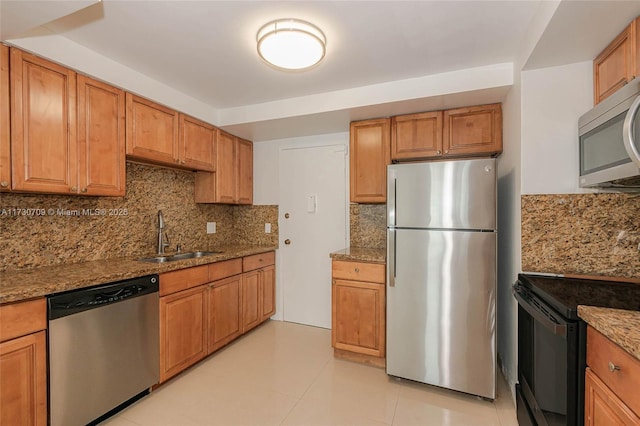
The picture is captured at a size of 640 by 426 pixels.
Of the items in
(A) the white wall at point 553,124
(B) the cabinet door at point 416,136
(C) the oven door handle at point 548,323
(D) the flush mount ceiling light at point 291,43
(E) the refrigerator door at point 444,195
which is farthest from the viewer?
(B) the cabinet door at point 416,136

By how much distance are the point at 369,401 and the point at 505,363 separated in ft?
3.77

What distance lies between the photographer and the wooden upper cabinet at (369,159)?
2.75m

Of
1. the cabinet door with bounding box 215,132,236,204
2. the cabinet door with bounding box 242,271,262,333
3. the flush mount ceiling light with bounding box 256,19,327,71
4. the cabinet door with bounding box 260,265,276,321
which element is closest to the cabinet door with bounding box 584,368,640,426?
the flush mount ceiling light with bounding box 256,19,327,71

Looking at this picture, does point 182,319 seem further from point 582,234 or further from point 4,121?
point 582,234

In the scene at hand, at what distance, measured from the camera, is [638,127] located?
3.74ft

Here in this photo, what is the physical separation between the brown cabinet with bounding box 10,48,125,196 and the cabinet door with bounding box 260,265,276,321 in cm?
173

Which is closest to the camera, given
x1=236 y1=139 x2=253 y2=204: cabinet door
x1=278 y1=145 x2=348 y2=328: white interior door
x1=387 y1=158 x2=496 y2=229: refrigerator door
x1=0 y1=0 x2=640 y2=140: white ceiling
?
x1=0 y1=0 x2=640 y2=140: white ceiling

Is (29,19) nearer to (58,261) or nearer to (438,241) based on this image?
(58,261)

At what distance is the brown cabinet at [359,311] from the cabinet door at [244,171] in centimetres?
153

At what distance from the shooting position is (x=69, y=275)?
5.72 ft

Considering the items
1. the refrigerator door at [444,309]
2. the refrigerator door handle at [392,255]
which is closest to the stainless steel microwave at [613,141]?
the refrigerator door at [444,309]

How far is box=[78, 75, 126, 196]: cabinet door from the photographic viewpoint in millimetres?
1949

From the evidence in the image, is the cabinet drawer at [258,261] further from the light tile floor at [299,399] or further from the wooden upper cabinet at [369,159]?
the wooden upper cabinet at [369,159]

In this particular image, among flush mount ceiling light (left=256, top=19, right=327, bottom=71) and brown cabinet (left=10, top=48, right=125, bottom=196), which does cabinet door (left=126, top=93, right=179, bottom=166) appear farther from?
flush mount ceiling light (left=256, top=19, right=327, bottom=71)
